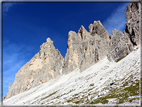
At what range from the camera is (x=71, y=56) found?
11588 centimetres

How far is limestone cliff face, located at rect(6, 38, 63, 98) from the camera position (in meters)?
116

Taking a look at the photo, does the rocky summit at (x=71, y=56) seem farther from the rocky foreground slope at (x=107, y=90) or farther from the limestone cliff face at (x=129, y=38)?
the rocky foreground slope at (x=107, y=90)

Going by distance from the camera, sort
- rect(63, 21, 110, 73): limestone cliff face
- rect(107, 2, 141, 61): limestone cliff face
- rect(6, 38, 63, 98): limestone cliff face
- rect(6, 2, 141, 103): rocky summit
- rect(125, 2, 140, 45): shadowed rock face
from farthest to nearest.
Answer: rect(6, 38, 63, 98): limestone cliff face, rect(63, 21, 110, 73): limestone cliff face, rect(6, 2, 141, 103): rocky summit, rect(125, 2, 140, 45): shadowed rock face, rect(107, 2, 141, 61): limestone cliff face

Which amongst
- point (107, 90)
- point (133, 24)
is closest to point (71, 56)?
point (133, 24)

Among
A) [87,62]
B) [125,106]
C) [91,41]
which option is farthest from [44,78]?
[125,106]

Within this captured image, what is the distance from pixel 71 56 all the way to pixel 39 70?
1660 inches

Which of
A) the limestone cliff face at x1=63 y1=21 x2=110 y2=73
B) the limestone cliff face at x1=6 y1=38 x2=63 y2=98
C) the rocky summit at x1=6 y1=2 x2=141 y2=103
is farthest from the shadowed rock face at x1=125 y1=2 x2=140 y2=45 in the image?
the limestone cliff face at x1=6 y1=38 x2=63 y2=98

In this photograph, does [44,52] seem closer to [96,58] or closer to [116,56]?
[96,58]

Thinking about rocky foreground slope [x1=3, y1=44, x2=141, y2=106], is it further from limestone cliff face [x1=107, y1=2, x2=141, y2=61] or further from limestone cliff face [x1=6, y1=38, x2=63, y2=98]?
limestone cliff face [x1=6, y1=38, x2=63, y2=98]

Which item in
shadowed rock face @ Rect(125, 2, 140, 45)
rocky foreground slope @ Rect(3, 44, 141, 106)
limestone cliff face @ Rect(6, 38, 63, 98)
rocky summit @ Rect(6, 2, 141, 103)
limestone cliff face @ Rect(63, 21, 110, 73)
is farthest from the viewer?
limestone cliff face @ Rect(6, 38, 63, 98)

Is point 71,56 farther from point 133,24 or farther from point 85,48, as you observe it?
point 133,24

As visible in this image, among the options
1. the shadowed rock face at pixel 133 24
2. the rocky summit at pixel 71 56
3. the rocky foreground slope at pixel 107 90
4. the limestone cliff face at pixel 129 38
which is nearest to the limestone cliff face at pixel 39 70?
the rocky summit at pixel 71 56

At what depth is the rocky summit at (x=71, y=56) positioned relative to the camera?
91188 millimetres

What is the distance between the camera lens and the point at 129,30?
75.4m
